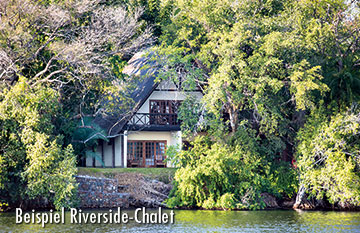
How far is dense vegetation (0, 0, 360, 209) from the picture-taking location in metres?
28.9

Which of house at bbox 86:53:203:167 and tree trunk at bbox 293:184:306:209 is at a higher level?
house at bbox 86:53:203:167

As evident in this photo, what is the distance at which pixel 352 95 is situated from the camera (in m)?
32.5

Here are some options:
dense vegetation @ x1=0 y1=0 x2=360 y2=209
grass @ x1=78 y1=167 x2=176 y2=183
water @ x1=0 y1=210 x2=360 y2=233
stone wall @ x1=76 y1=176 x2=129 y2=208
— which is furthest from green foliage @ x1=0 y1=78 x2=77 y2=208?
grass @ x1=78 y1=167 x2=176 y2=183

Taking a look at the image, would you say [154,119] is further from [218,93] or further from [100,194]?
[100,194]

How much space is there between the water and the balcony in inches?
428

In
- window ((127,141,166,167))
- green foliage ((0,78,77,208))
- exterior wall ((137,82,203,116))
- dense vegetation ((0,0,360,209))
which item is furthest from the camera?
window ((127,141,166,167))

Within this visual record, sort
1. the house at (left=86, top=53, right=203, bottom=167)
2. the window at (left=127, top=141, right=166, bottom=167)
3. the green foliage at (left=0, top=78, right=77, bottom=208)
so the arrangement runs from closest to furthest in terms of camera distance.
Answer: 1. the green foliage at (left=0, top=78, right=77, bottom=208)
2. the house at (left=86, top=53, right=203, bottom=167)
3. the window at (left=127, top=141, right=166, bottom=167)

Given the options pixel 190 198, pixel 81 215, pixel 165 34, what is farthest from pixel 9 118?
pixel 165 34

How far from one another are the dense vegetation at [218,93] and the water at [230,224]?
A: 8.05 feet

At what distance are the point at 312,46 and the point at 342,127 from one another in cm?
475

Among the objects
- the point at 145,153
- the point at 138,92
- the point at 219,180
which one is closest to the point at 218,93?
the point at 219,180

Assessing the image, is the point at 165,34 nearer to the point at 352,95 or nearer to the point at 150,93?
the point at 150,93

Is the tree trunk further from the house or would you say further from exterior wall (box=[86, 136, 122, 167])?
exterior wall (box=[86, 136, 122, 167])

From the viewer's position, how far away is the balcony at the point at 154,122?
1561 inches
